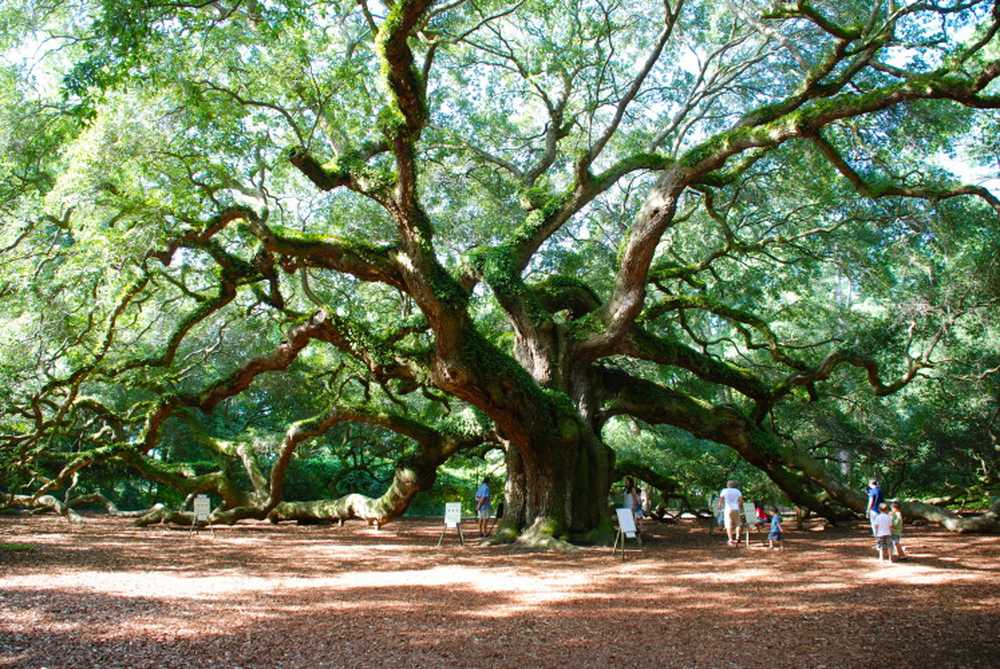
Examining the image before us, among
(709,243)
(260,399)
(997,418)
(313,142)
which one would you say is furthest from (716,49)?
(260,399)

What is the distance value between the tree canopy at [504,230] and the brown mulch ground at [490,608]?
295 cm

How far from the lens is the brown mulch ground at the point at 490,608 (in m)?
5.18

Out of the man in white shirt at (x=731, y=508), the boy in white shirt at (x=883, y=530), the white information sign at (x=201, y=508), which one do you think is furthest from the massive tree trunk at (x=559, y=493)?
the white information sign at (x=201, y=508)

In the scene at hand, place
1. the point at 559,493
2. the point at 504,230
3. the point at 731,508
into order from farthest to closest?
the point at 504,230 → the point at 731,508 → the point at 559,493

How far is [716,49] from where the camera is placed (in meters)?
16.3

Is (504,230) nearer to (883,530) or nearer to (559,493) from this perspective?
(559,493)

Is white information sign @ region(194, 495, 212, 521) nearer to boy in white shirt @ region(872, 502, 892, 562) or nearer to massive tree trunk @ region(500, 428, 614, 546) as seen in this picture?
massive tree trunk @ region(500, 428, 614, 546)

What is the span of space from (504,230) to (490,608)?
12.0 meters

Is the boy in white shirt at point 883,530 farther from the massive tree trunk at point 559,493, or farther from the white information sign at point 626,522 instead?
the massive tree trunk at point 559,493

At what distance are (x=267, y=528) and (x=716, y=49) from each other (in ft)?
47.9

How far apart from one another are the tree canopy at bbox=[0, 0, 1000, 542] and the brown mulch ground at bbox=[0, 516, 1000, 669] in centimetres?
295

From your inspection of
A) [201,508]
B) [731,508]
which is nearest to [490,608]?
[731,508]

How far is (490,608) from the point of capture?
6.89 m

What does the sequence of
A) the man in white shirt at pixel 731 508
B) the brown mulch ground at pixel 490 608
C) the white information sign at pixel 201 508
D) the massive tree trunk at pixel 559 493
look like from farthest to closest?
the white information sign at pixel 201 508, the man in white shirt at pixel 731 508, the massive tree trunk at pixel 559 493, the brown mulch ground at pixel 490 608
